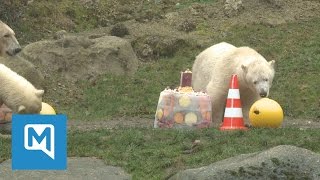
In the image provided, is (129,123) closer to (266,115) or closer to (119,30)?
(266,115)

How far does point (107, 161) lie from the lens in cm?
839

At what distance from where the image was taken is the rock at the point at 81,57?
15727 mm

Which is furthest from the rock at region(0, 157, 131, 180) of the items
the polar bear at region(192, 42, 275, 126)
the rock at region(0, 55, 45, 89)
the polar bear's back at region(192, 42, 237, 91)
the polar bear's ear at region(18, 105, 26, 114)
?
the rock at region(0, 55, 45, 89)

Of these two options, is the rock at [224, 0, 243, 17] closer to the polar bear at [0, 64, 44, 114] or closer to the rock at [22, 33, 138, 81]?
the rock at [22, 33, 138, 81]

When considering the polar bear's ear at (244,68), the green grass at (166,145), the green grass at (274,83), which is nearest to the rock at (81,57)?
the green grass at (274,83)

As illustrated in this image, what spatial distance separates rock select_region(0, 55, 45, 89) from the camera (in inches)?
533

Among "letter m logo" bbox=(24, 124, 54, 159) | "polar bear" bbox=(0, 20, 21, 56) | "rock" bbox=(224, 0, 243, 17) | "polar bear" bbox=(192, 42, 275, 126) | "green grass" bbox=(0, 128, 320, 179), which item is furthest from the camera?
"rock" bbox=(224, 0, 243, 17)

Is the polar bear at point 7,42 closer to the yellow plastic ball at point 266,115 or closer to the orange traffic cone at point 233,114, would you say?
the orange traffic cone at point 233,114

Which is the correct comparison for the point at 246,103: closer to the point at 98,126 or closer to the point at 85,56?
the point at 98,126

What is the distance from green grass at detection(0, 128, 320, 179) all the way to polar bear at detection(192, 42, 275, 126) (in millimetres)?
1534

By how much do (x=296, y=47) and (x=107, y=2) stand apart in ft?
18.5

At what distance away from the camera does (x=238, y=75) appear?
11.5m

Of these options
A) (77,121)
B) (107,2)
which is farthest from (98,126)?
(107,2)

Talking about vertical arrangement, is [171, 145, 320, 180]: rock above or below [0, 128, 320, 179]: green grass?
above
